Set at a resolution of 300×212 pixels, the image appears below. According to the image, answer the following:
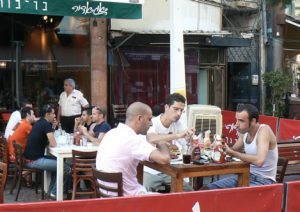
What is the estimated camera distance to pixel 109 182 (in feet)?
15.5

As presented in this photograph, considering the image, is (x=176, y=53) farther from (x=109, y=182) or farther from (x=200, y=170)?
(x=109, y=182)

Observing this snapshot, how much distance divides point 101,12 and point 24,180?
12.0 feet

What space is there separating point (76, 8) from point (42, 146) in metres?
3.51

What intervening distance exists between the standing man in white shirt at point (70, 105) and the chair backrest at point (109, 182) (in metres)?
6.29

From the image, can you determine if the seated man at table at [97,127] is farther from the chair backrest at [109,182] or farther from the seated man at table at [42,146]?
the chair backrest at [109,182]

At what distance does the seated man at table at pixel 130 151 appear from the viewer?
15.5ft

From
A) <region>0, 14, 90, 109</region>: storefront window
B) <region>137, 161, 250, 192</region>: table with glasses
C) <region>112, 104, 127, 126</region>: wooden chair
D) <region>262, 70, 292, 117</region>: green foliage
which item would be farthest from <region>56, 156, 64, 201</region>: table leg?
<region>262, 70, 292, 117</region>: green foliage

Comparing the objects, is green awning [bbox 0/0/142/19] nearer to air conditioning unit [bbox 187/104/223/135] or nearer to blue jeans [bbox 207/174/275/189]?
air conditioning unit [bbox 187/104/223/135]

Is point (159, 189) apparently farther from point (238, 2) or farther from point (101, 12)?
point (238, 2)

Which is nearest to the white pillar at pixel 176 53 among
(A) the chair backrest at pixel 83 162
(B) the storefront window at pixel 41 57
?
(A) the chair backrest at pixel 83 162

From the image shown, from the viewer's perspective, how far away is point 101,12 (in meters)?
10.2

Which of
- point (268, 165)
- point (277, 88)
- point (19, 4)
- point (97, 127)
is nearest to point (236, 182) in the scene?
point (268, 165)

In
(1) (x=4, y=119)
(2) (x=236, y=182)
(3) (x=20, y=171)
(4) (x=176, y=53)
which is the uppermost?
(4) (x=176, y=53)

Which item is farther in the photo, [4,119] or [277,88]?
[277,88]
